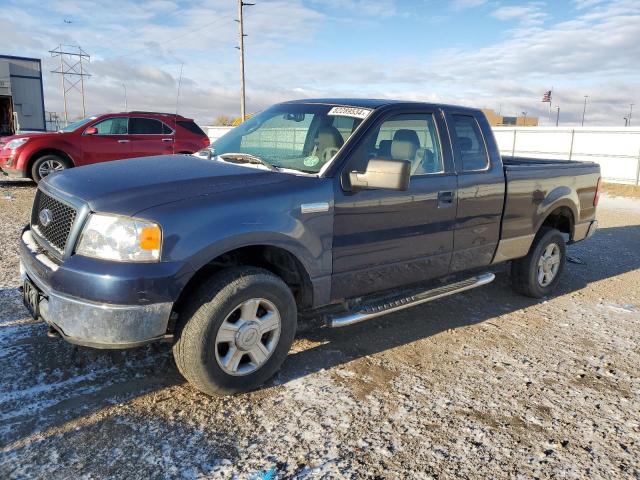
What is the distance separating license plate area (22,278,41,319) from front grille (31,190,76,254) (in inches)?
11.1

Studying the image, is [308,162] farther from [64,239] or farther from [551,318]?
[551,318]

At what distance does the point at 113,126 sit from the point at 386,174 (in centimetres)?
996

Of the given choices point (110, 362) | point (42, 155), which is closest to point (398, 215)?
point (110, 362)

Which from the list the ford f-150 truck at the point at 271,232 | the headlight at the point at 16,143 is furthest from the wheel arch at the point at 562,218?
the headlight at the point at 16,143

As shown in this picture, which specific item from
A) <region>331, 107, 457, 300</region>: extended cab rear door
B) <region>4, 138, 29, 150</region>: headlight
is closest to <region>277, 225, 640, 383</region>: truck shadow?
<region>331, 107, 457, 300</region>: extended cab rear door

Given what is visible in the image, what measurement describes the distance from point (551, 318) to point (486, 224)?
120 centimetres

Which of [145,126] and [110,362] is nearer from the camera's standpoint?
[110,362]

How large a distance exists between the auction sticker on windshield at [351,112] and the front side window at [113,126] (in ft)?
29.4

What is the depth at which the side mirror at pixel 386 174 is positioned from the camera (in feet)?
10.9

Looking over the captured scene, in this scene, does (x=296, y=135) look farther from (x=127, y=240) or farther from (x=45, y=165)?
(x=45, y=165)

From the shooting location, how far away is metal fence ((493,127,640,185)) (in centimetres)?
1839

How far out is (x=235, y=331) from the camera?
3148 mm

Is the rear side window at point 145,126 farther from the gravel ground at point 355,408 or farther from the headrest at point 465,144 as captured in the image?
the headrest at point 465,144

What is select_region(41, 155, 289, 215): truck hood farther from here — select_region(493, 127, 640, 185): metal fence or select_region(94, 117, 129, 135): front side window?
select_region(493, 127, 640, 185): metal fence
